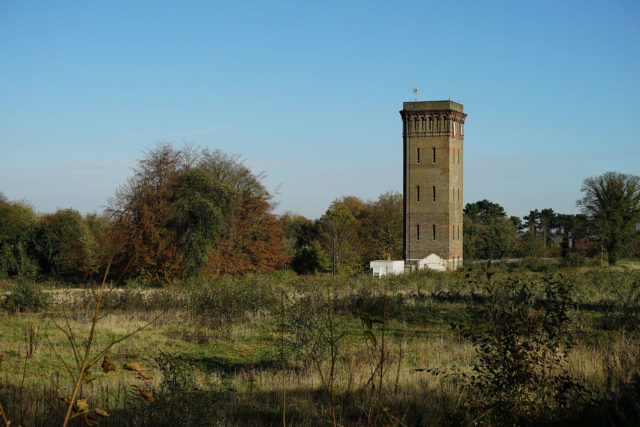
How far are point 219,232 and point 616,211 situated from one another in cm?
3546

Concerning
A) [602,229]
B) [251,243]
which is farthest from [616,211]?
[251,243]

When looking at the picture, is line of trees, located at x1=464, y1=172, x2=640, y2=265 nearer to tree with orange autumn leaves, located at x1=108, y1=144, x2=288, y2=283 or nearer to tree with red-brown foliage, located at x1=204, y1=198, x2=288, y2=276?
tree with red-brown foliage, located at x1=204, y1=198, x2=288, y2=276

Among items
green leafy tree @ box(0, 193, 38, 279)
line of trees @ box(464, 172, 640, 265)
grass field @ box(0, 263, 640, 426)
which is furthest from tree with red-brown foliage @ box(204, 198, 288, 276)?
line of trees @ box(464, 172, 640, 265)

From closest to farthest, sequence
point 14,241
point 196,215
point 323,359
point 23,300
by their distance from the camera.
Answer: point 323,359, point 23,300, point 196,215, point 14,241

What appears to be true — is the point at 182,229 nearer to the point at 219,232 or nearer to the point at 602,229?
the point at 219,232

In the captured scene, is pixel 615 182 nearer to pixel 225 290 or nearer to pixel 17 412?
pixel 225 290

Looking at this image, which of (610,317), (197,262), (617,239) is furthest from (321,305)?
(617,239)

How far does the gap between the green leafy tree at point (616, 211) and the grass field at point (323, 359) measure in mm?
29769

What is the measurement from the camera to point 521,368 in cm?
537

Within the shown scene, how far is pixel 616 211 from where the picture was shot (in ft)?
153

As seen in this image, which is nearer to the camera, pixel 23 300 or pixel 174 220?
pixel 23 300

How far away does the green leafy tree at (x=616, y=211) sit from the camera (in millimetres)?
46688

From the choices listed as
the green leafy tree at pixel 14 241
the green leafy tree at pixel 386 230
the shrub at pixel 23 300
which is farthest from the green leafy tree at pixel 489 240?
the shrub at pixel 23 300

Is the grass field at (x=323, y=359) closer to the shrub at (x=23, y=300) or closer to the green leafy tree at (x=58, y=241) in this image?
the shrub at (x=23, y=300)
